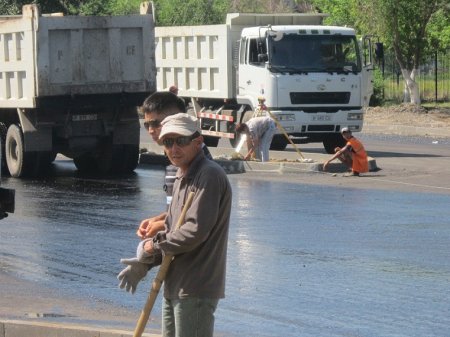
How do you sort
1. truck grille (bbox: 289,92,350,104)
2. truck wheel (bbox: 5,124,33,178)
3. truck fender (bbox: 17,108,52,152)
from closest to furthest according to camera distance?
truck fender (bbox: 17,108,52,152) → truck wheel (bbox: 5,124,33,178) → truck grille (bbox: 289,92,350,104)

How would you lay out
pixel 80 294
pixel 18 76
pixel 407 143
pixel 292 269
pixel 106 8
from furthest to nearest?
pixel 106 8 < pixel 407 143 < pixel 18 76 < pixel 292 269 < pixel 80 294

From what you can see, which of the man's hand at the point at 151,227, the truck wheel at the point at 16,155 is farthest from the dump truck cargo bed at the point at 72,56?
the man's hand at the point at 151,227

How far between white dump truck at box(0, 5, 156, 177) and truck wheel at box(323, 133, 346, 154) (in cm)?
607

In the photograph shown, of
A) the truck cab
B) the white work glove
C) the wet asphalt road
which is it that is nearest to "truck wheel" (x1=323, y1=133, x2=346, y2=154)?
the truck cab

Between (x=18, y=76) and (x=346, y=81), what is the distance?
7.46m

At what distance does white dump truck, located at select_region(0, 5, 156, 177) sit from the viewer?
19953 mm

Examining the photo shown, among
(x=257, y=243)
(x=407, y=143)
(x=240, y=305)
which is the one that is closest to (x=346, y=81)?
(x=407, y=143)

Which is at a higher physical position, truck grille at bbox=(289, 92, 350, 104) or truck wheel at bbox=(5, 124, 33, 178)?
truck grille at bbox=(289, 92, 350, 104)

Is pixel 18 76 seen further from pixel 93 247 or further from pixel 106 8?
pixel 106 8

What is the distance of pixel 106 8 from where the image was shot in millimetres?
41656

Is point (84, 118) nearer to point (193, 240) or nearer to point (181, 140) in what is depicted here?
point (181, 140)

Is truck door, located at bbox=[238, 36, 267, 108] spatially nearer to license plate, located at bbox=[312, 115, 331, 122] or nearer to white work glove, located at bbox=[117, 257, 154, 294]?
license plate, located at bbox=[312, 115, 331, 122]

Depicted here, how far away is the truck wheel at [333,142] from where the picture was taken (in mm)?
25828

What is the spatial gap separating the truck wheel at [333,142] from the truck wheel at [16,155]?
7677 millimetres
